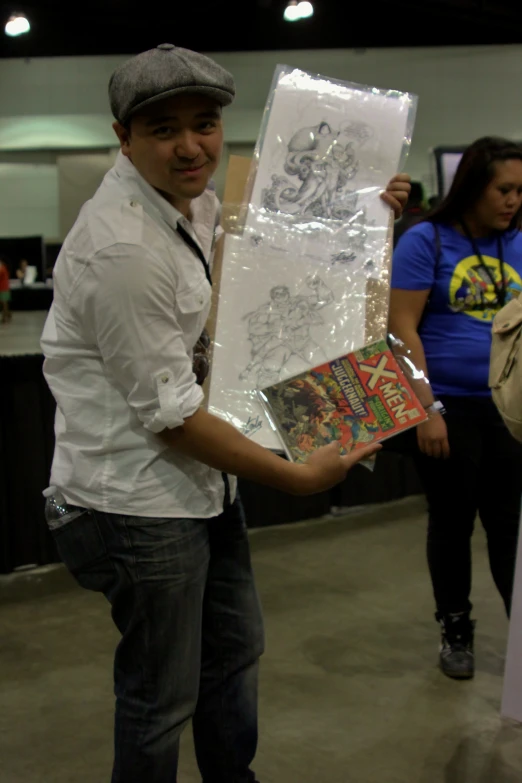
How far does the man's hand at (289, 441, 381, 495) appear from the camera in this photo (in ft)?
4.00

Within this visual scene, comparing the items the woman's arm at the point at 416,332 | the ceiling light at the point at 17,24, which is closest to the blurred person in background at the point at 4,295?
the ceiling light at the point at 17,24

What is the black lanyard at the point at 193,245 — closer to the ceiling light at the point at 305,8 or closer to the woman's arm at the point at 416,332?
the woman's arm at the point at 416,332

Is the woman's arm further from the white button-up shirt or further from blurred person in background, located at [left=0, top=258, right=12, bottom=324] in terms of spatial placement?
blurred person in background, located at [left=0, top=258, right=12, bottom=324]

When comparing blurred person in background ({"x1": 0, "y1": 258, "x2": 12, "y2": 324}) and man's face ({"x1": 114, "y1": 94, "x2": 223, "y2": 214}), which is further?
blurred person in background ({"x1": 0, "y1": 258, "x2": 12, "y2": 324})

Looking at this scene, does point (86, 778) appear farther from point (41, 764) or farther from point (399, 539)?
point (399, 539)

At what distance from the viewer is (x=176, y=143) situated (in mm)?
1108

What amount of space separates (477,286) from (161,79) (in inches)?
47.4

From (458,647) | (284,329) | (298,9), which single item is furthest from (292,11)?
(284,329)

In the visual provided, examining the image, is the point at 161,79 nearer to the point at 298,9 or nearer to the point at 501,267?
the point at 501,267

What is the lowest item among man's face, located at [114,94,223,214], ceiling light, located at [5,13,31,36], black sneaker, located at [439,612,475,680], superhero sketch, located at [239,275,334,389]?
black sneaker, located at [439,612,475,680]

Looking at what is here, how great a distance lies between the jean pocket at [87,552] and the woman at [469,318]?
3.41ft

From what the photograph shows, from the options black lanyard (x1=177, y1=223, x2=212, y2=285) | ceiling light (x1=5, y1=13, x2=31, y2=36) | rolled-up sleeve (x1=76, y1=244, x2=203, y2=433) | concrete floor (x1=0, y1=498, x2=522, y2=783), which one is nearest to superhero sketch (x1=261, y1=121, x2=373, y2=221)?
black lanyard (x1=177, y1=223, x2=212, y2=285)

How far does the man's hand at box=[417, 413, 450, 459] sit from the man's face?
3.52ft

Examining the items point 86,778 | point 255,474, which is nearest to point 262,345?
point 255,474
